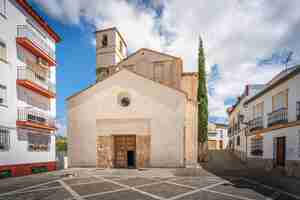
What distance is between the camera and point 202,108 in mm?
25875

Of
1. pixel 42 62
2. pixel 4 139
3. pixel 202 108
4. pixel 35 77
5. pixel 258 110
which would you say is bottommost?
pixel 4 139

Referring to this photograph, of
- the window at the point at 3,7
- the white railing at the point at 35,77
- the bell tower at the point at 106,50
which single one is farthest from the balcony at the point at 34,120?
the bell tower at the point at 106,50

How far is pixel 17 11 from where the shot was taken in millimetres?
13781

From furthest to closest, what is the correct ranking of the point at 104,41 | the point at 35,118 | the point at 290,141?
the point at 104,41
the point at 35,118
the point at 290,141

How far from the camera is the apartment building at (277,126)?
13.1 m

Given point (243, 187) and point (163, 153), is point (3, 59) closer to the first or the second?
point (163, 153)

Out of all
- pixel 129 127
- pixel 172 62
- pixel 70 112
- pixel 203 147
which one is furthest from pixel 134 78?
pixel 203 147

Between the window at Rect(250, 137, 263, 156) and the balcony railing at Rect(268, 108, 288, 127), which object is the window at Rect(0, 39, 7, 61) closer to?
the balcony railing at Rect(268, 108, 288, 127)

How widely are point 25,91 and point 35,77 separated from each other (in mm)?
1425

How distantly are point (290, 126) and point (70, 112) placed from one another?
1801 cm

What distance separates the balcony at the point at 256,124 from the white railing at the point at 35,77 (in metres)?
18.5

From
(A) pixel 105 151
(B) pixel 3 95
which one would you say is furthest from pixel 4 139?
(A) pixel 105 151

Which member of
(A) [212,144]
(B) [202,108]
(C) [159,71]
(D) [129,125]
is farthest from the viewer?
(A) [212,144]

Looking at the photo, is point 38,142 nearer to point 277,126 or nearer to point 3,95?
point 3,95
